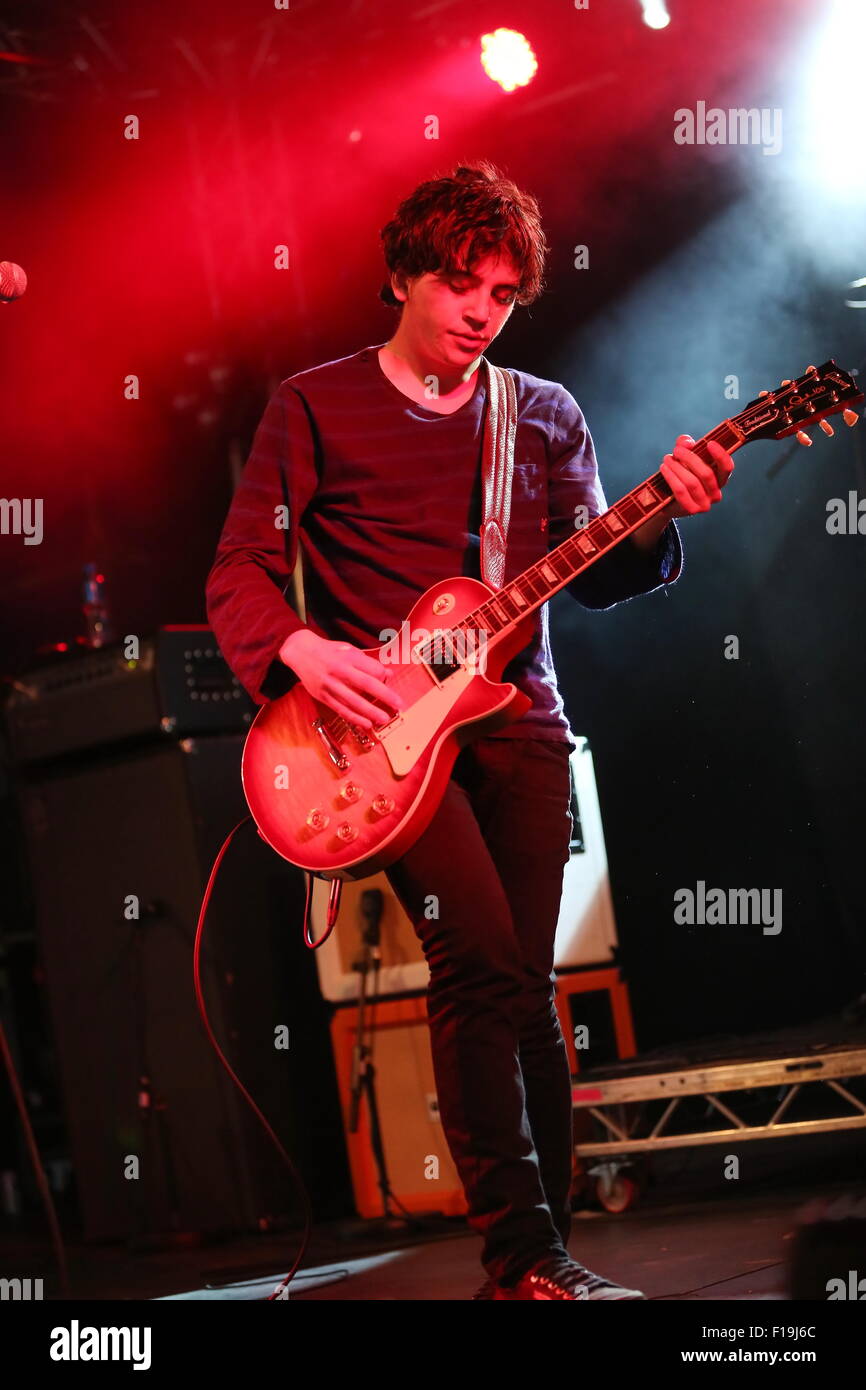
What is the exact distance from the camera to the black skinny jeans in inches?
85.3

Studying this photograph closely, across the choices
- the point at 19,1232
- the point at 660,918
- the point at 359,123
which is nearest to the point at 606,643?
the point at 660,918

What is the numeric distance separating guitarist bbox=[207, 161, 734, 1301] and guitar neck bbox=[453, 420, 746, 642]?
0.12 feet

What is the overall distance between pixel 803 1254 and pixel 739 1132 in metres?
1.71

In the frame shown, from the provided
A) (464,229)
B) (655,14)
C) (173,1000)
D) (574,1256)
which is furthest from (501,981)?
(655,14)

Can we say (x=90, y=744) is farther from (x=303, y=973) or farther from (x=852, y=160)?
(x=852, y=160)

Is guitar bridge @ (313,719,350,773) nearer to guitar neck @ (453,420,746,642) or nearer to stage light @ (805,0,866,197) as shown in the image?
guitar neck @ (453,420,746,642)

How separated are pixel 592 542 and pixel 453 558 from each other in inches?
10.1

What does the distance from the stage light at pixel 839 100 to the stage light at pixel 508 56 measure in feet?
2.62

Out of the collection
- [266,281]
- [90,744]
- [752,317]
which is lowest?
[90,744]

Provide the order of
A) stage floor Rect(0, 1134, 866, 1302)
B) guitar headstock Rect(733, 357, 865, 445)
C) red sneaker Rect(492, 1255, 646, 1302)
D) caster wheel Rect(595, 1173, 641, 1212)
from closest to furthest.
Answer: red sneaker Rect(492, 1255, 646, 1302) < guitar headstock Rect(733, 357, 865, 445) < stage floor Rect(0, 1134, 866, 1302) < caster wheel Rect(595, 1173, 641, 1212)

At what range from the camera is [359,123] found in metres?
4.36

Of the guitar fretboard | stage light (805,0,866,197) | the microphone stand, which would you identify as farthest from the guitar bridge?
stage light (805,0,866,197)

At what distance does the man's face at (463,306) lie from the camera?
2.49 m

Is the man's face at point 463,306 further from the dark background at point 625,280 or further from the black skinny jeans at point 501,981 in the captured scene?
the dark background at point 625,280
